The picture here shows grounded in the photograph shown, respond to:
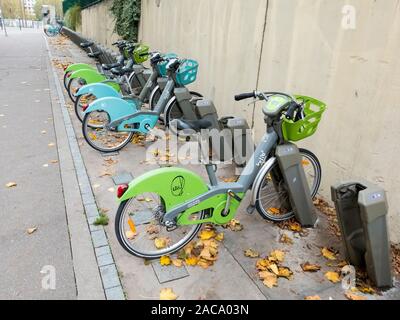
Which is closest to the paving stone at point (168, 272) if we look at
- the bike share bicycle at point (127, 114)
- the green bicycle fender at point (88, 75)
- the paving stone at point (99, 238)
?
the paving stone at point (99, 238)

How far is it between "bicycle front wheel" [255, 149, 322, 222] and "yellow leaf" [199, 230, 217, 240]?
52cm

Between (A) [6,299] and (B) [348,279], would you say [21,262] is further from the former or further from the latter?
(B) [348,279]

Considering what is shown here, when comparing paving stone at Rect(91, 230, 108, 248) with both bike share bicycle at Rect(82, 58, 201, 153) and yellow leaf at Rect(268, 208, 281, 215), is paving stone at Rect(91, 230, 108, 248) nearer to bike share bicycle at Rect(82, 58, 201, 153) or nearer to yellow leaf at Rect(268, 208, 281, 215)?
yellow leaf at Rect(268, 208, 281, 215)

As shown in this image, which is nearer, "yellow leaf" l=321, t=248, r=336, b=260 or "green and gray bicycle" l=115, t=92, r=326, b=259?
"green and gray bicycle" l=115, t=92, r=326, b=259

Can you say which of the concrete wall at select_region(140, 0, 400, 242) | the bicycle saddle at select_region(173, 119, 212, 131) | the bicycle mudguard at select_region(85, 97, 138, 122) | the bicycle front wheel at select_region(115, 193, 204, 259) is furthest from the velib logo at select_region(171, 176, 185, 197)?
the bicycle mudguard at select_region(85, 97, 138, 122)

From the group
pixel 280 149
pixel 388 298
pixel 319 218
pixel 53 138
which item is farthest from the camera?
pixel 53 138

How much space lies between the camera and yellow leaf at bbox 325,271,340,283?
9.75 ft

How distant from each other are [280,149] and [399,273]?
58.5 inches

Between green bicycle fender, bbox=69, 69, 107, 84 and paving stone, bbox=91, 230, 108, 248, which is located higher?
green bicycle fender, bbox=69, 69, 107, 84

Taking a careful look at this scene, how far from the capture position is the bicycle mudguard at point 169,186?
290 centimetres

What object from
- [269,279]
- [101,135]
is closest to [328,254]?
[269,279]

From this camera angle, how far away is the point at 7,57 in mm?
16062

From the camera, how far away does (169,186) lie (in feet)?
9.84
